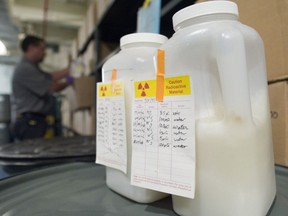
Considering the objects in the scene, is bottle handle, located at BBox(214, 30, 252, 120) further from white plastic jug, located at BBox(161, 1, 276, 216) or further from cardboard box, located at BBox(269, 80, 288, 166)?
cardboard box, located at BBox(269, 80, 288, 166)

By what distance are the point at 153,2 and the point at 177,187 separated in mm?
841

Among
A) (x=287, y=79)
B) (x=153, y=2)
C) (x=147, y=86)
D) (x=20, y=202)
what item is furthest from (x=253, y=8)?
(x=20, y=202)

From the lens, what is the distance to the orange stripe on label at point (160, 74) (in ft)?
1.27

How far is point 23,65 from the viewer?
2.39m

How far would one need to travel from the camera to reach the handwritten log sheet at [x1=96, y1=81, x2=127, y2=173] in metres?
0.47

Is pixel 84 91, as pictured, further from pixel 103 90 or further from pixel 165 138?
pixel 165 138

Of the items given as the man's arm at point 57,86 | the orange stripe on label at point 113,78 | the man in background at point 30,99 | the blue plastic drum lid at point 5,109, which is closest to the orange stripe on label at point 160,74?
the orange stripe on label at point 113,78

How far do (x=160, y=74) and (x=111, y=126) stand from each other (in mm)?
172

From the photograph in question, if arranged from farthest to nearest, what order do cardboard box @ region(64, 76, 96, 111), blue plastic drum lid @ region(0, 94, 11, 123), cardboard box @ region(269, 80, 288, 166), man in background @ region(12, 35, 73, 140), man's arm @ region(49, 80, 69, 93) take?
blue plastic drum lid @ region(0, 94, 11, 123) < man's arm @ region(49, 80, 69, 93) < man in background @ region(12, 35, 73, 140) < cardboard box @ region(64, 76, 96, 111) < cardboard box @ region(269, 80, 288, 166)

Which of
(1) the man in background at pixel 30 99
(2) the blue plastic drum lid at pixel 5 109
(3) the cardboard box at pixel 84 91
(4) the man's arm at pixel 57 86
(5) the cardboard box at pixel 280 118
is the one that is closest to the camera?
(5) the cardboard box at pixel 280 118

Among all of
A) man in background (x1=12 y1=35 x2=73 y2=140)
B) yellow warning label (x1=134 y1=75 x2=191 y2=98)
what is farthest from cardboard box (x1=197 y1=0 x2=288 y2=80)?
man in background (x1=12 y1=35 x2=73 y2=140)

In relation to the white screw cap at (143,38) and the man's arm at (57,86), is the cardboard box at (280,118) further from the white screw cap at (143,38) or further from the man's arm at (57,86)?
the man's arm at (57,86)

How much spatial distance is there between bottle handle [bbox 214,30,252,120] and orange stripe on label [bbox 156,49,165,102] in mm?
94

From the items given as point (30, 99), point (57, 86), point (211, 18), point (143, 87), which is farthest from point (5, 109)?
point (211, 18)
